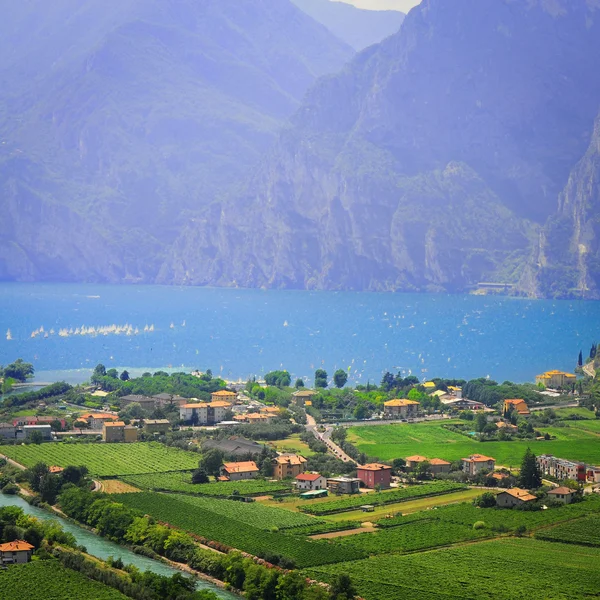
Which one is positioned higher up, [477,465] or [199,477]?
[477,465]

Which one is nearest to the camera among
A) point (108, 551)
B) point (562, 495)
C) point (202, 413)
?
point (108, 551)

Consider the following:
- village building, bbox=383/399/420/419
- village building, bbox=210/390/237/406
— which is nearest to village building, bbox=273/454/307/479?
village building, bbox=383/399/420/419

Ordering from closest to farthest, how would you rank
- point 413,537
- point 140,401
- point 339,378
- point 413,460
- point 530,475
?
point 413,537
point 530,475
point 413,460
point 140,401
point 339,378

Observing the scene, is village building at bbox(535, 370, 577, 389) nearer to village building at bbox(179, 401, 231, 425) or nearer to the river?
village building at bbox(179, 401, 231, 425)

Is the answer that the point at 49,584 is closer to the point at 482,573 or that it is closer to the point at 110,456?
the point at 482,573

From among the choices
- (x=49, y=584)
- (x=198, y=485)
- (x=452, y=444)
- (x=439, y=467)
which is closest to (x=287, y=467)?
(x=198, y=485)

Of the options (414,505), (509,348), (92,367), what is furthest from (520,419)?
(509,348)

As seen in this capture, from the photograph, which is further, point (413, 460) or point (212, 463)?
point (413, 460)

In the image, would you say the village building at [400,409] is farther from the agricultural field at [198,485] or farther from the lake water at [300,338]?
the agricultural field at [198,485]
